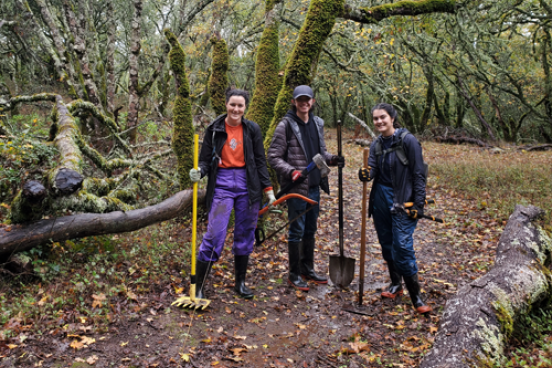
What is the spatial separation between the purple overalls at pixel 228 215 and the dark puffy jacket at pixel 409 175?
169 cm

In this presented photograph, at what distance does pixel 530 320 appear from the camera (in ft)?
13.4

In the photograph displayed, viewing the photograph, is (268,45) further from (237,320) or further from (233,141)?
(237,320)

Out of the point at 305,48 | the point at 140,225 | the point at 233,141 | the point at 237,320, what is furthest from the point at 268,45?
the point at 237,320

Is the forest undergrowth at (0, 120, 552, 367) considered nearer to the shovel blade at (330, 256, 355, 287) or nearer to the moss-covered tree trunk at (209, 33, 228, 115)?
the shovel blade at (330, 256, 355, 287)

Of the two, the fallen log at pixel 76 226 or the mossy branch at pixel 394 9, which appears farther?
the mossy branch at pixel 394 9

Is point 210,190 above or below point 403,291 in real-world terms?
above

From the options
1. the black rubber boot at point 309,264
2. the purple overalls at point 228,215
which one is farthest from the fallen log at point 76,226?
the black rubber boot at point 309,264

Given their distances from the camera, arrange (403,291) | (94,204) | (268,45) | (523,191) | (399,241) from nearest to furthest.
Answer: (399,241)
(94,204)
(403,291)
(268,45)
(523,191)

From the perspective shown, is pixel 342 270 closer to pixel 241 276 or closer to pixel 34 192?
pixel 241 276

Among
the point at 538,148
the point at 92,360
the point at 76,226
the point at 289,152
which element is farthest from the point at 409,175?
the point at 538,148

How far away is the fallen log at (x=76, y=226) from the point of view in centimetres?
412

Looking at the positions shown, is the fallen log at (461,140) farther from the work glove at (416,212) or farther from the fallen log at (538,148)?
the work glove at (416,212)

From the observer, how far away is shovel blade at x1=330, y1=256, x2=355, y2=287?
5.24 metres

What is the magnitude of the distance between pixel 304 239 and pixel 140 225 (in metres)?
2.27
